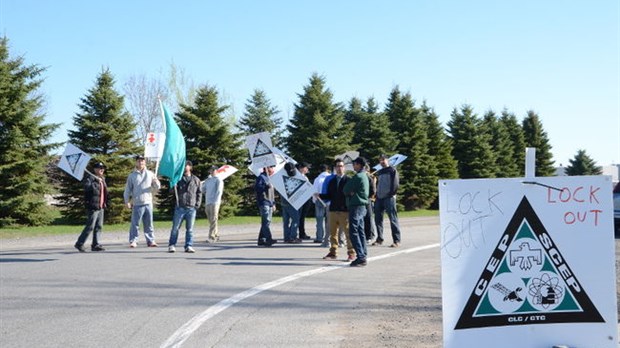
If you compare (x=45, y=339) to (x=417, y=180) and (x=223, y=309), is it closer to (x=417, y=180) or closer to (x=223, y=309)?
(x=223, y=309)

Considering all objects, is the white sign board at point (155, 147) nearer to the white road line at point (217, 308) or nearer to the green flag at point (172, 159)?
the green flag at point (172, 159)

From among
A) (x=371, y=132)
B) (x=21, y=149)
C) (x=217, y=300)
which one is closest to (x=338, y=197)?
(x=217, y=300)

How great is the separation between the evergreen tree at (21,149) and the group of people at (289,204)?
426 inches

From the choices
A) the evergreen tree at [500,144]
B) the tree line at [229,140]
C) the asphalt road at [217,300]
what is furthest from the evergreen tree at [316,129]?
the evergreen tree at [500,144]

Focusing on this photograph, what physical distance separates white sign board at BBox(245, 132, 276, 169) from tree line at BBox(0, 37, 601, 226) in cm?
Result: 1253

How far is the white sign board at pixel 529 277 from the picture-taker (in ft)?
13.3

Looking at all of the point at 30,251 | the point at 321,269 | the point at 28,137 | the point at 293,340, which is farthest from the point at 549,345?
the point at 28,137

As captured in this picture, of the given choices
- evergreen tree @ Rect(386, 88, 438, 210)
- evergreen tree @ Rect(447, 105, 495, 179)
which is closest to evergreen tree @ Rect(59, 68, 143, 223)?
evergreen tree @ Rect(386, 88, 438, 210)

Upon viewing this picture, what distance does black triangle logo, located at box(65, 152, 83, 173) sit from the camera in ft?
48.8

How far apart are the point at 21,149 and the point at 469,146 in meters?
37.1

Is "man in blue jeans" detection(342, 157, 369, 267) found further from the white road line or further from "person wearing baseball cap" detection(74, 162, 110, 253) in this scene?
"person wearing baseball cap" detection(74, 162, 110, 253)

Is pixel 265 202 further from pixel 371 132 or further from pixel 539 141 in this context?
pixel 539 141

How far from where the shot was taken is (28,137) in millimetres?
24750

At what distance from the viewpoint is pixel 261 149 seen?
15641 mm
